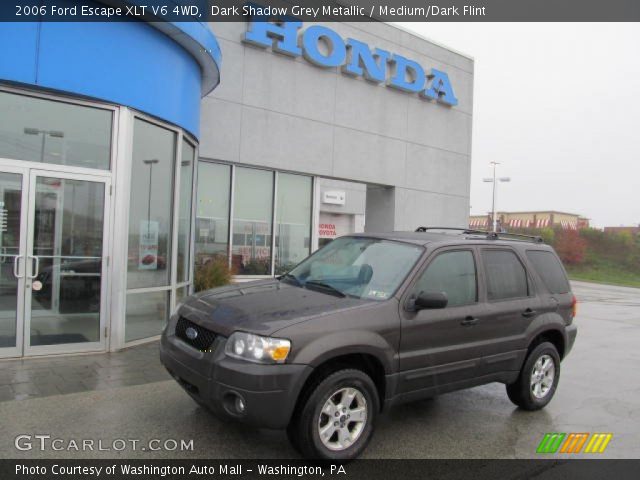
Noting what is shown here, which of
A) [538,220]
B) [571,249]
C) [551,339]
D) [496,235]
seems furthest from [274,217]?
[538,220]

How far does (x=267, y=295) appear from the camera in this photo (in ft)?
14.9

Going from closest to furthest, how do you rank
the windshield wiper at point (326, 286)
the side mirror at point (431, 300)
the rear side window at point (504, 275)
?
the side mirror at point (431, 300)
the windshield wiper at point (326, 286)
the rear side window at point (504, 275)

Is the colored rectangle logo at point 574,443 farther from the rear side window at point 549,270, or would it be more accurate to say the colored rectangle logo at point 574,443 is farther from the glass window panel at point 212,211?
the glass window panel at point 212,211

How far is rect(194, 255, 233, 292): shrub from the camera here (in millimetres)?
10094

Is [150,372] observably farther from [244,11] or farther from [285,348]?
[244,11]

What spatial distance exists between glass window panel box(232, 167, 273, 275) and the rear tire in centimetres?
747

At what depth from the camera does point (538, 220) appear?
64375 millimetres

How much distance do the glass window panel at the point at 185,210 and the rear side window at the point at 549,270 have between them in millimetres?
5344

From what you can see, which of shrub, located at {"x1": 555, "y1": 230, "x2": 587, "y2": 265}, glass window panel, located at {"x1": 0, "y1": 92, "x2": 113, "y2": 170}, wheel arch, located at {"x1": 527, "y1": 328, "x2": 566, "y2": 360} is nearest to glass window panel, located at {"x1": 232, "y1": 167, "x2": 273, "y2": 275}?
glass window panel, located at {"x1": 0, "y1": 92, "x2": 113, "y2": 170}

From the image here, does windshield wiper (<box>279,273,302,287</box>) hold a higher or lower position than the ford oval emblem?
higher

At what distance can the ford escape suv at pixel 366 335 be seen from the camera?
12.4ft

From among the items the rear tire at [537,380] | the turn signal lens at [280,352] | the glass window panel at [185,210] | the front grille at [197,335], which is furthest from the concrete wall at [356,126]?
→ the turn signal lens at [280,352]

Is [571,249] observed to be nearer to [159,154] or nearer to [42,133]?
[159,154]

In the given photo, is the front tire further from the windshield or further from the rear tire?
the rear tire
